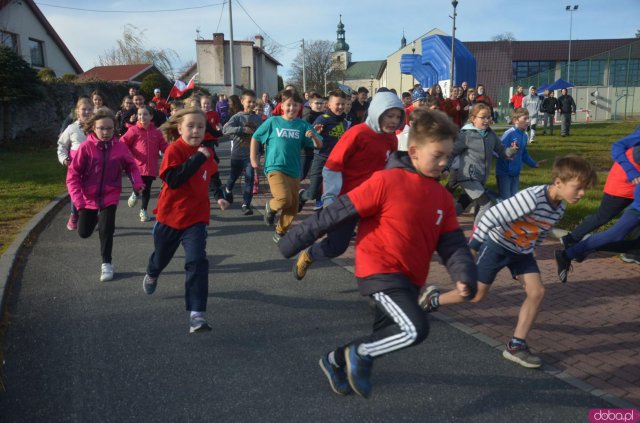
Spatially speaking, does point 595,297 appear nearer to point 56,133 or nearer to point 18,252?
point 18,252

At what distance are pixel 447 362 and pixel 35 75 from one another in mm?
19853

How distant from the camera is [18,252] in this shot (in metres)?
6.59

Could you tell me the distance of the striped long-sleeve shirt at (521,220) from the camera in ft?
12.3

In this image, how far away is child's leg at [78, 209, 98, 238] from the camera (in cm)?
573

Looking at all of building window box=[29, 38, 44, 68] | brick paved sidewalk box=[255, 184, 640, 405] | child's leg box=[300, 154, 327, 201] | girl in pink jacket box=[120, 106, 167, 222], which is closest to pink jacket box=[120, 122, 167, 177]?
girl in pink jacket box=[120, 106, 167, 222]

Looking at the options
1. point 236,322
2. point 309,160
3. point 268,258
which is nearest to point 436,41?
point 309,160

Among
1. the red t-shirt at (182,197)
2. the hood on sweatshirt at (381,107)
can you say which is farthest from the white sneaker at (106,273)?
the hood on sweatshirt at (381,107)

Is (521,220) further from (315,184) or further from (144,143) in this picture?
(144,143)

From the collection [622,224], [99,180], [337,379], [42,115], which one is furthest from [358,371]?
[42,115]

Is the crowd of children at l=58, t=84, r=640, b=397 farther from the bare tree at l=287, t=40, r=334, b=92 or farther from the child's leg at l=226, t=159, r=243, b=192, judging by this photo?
the bare tree at l=287, t=40, r=334, b=92

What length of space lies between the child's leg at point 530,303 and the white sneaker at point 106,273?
13.3 ft

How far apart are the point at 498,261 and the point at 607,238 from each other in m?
2.18

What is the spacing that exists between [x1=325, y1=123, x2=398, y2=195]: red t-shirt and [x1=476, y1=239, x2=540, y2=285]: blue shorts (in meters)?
1.47

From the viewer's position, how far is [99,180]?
224 inches
